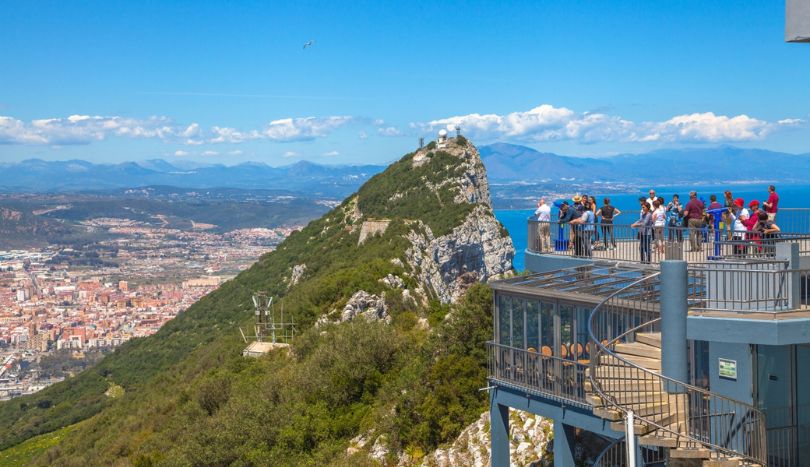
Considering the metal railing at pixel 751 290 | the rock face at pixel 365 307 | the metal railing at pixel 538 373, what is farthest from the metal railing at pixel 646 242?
the rock face at pixel 365 307

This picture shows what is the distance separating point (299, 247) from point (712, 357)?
75.9m

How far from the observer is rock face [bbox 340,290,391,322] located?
43.9 metres

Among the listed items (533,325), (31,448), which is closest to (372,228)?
(31,448)

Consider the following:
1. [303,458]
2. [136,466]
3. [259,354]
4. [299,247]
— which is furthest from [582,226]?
[299,247]

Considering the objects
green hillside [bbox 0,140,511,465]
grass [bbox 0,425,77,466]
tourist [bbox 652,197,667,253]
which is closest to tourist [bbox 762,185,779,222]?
tourist [bbox 652,197,667,253]

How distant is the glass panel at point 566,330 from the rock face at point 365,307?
30.4m

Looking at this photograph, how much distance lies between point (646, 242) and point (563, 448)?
394 cm

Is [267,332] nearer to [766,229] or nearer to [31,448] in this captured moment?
[31,448]

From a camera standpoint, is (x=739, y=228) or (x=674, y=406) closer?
(x=674, y=406)

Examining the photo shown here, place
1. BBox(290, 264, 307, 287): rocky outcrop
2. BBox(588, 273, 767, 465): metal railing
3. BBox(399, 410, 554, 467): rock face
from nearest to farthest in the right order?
BBox(588, 273, 767, 465): metal railing
BBox(399, 410, 554, 467): rock face
BBox(290, 264, 307, 287): rocky outcrop

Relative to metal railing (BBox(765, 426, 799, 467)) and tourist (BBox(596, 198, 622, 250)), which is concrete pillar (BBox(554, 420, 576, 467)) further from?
tourist (BBox(596, 198, 622, 250))

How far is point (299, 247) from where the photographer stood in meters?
85.9

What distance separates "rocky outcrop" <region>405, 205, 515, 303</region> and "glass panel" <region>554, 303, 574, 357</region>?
44.0 meters

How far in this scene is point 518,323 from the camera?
1383cm
